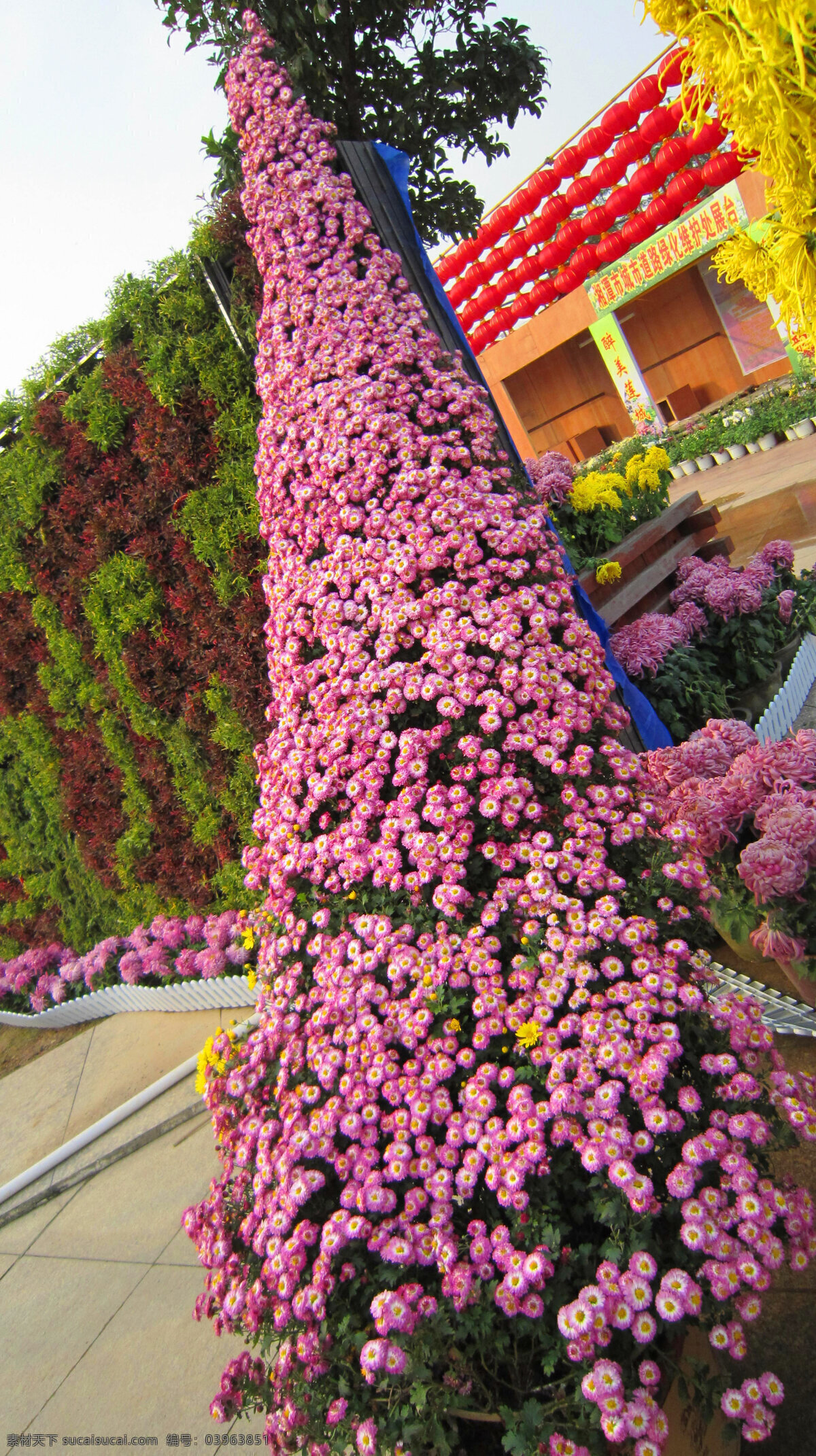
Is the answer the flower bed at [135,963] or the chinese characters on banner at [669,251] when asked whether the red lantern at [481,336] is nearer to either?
the chinese characters on banner at [669,251]

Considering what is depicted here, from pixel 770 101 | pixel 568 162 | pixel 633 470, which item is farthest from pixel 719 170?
pixel 770 101

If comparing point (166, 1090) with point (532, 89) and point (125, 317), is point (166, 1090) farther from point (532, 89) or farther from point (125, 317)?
point (532, 89)

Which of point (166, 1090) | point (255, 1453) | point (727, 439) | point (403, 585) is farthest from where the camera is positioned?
point (727, 439)

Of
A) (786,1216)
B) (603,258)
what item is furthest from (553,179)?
(786,1216)

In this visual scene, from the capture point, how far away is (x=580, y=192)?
1327cm

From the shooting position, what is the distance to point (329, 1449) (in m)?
1.29

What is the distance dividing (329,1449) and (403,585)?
5.66ft

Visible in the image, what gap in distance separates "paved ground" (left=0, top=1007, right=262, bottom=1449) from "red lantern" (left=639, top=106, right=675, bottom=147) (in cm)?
1331

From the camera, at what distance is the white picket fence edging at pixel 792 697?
3.54 meters

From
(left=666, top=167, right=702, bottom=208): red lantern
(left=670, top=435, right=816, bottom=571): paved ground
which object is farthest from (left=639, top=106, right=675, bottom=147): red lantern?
(left=670, top=435, right=816, bottom=571): paved ground

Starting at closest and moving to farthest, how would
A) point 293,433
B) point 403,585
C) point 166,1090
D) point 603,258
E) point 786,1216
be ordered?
point 786,1216, point 403,585, point 293,433, point 166,1090, point 603,258

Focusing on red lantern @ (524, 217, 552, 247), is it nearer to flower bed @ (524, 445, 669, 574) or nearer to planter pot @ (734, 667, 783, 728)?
flower bed @ (524, 445, 669, 574)

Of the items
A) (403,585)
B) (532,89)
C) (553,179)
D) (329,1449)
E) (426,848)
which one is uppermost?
(553,179)

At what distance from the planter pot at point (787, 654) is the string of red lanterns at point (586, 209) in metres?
9.71
